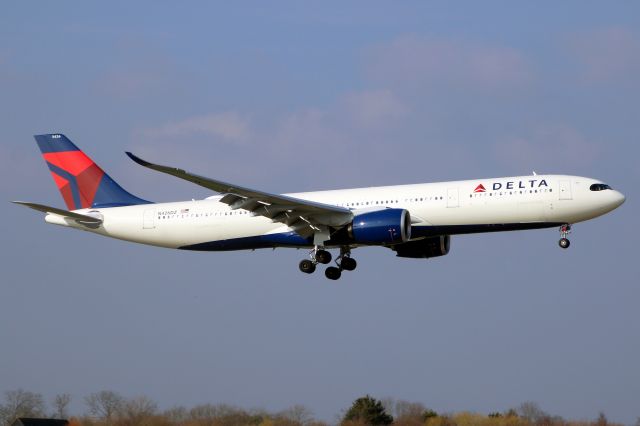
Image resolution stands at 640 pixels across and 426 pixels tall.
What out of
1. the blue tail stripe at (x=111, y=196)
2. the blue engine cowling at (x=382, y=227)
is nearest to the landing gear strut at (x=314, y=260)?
the blue engine cowling at (x=382, y=227)

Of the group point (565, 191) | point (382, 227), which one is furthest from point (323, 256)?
point (565, 191)

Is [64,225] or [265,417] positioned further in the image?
[64,225]

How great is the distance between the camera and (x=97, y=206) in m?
57.5

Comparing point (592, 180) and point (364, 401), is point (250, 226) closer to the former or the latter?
point (364, 401)

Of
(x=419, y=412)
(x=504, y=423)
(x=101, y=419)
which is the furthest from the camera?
(x=419, y=412)

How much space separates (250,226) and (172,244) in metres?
4.28

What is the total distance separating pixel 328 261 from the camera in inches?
2096

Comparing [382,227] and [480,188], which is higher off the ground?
[480,188]

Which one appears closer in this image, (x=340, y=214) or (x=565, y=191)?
(x=565, y=191)

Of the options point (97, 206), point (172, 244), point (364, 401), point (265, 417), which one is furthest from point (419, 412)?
point (97, 206)

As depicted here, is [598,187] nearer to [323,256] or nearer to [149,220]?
[323,256]

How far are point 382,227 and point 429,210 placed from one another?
2.34m

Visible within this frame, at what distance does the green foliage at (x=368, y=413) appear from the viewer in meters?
55.3

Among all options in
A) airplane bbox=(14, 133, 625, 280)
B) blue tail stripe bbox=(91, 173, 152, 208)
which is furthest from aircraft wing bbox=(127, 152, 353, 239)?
blue tail stripe bbox=(91, 173, 152, 208)
